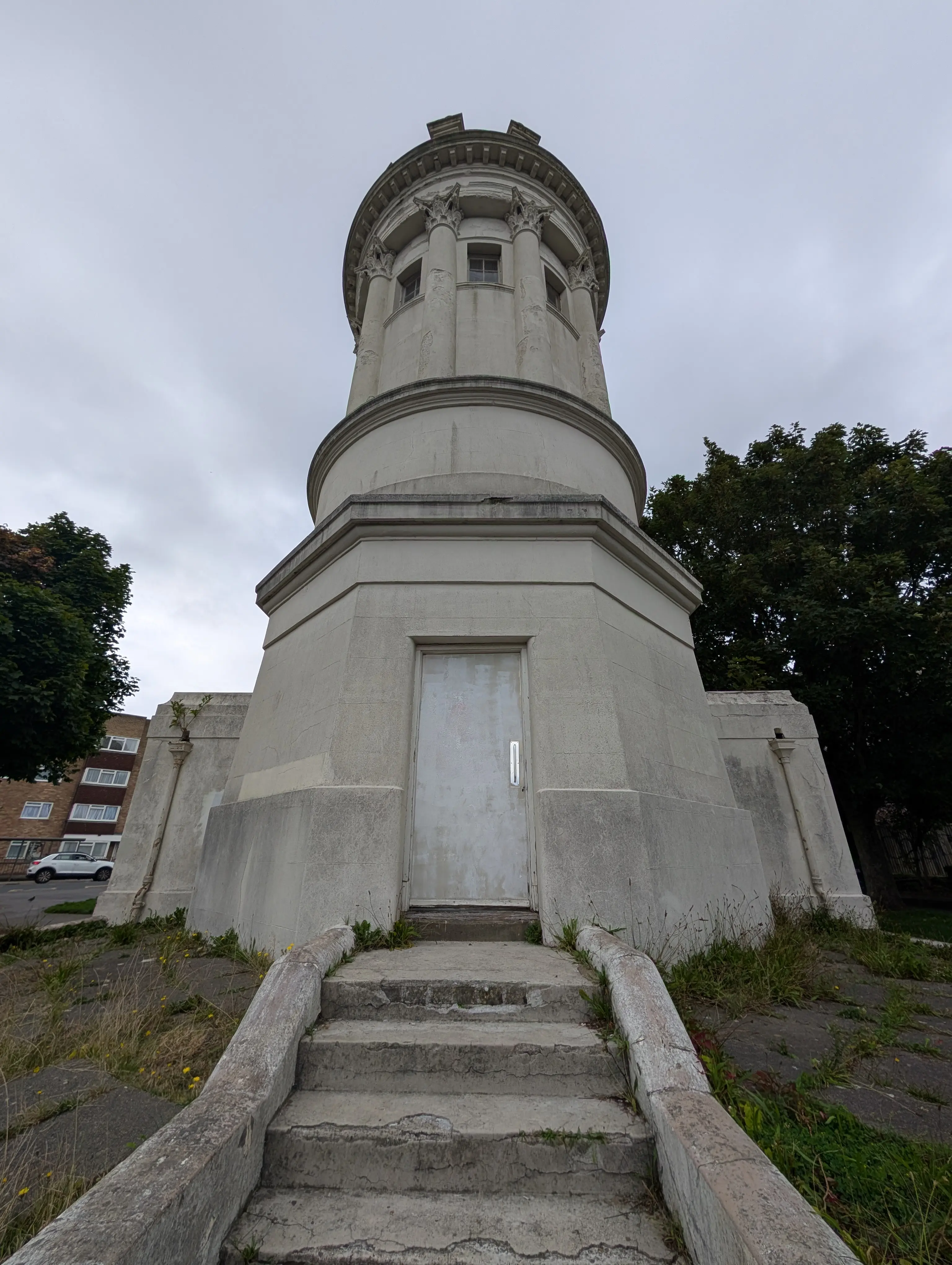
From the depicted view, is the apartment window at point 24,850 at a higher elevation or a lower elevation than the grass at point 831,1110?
higher

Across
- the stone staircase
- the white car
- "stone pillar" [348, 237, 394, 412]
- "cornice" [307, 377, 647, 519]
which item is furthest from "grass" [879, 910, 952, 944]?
the white car

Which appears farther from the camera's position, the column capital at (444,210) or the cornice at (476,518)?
the column capital at (444,210)

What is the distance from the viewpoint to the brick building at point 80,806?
37.2 meters

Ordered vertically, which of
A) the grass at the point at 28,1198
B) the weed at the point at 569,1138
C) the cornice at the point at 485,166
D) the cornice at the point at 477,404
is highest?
the cornice at the point at 485,166

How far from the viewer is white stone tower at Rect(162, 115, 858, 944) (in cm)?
563

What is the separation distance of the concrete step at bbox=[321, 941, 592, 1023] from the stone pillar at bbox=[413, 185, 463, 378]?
344 inches

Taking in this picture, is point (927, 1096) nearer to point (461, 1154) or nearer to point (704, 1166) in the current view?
point (704, 1166)

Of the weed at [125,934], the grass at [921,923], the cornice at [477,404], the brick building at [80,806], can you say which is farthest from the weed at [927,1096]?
the brick building at [80,806]

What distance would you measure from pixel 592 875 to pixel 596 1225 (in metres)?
3.07

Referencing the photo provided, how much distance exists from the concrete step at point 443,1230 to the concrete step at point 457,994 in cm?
114

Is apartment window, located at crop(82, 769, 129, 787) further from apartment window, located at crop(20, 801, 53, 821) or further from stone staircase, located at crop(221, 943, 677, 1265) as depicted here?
stone staircase, located at crop(221, 943, 677, 1265)

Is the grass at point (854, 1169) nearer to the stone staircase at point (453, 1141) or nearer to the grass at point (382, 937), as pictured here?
the stone staircase at point (453, 1141)

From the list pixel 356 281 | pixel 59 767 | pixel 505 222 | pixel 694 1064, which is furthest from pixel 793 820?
pixel 59 767

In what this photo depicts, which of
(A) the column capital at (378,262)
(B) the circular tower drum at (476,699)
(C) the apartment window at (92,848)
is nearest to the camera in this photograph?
(B) the circular tower drum at (476,699)
